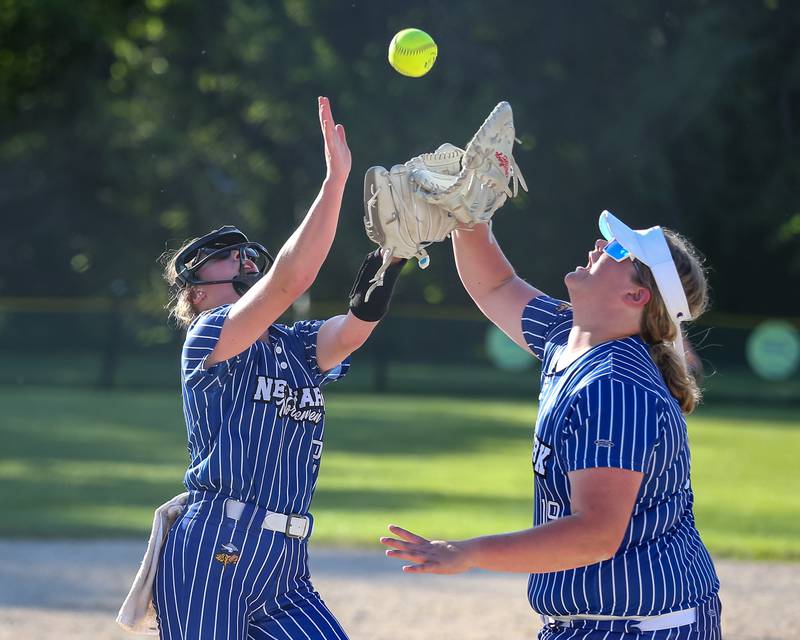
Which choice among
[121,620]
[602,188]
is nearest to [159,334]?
[602,188]

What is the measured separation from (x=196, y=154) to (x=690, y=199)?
11.3 metres

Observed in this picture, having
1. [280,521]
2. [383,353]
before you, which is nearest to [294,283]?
[280,521]

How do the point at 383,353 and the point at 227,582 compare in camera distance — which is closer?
the point at 227,582

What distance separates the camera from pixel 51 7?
30.1 metres

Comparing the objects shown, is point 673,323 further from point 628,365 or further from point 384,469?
point 384,469

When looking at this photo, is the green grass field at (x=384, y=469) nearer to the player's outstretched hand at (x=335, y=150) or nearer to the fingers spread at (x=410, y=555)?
the player's outstretched hand at (x=335, y=150)

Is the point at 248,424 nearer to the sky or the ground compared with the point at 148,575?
nearer to the sky

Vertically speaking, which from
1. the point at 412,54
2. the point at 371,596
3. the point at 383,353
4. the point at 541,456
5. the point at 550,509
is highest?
the point at 412,54

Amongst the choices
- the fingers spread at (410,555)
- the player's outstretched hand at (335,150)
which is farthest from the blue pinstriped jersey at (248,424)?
the fingers spread at (410,555)

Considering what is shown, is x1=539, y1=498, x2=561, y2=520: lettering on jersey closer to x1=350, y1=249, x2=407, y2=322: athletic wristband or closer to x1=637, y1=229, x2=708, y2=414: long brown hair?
x1=637, y1=229, x2=708, y2=414: long brown hair

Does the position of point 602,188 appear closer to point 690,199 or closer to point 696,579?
point 690,199

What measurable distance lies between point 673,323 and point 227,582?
1.38 meters

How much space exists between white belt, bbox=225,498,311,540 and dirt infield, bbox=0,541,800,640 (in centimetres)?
264

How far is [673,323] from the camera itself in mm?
3137
